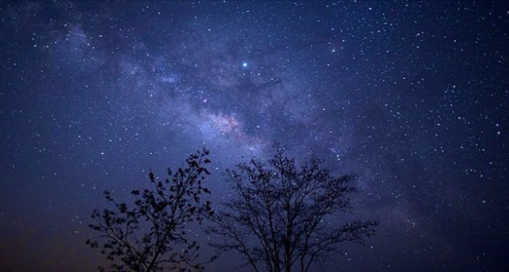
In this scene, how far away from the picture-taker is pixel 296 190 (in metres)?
13.9

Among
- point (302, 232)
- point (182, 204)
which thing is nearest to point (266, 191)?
point (302, 232)

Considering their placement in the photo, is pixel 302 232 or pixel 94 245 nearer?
pixel 94 245

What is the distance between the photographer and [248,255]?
44.0 feet

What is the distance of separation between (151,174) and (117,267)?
2678mm

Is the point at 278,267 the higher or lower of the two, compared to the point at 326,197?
lower

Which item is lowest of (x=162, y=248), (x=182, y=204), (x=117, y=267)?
(x=117, y=267)

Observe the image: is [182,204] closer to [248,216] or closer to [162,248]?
[162,248]

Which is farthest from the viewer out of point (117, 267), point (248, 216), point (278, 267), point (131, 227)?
point (248, 216)

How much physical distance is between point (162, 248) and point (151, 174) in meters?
2.17

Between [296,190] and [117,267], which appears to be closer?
[117,267]

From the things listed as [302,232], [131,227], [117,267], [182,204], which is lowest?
[117,267]

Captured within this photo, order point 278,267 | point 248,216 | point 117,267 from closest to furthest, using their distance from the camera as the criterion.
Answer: point 117,267, point 278,267, point 248,216

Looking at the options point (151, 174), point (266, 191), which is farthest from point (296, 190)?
point (151, 174)

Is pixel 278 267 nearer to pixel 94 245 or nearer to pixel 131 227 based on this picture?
pixel 131 227
